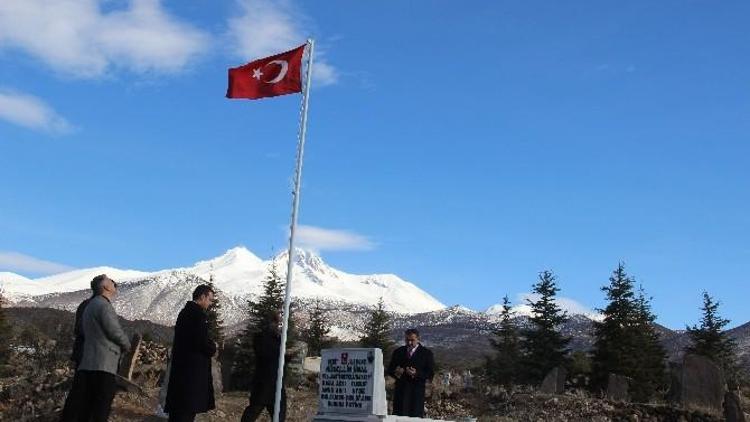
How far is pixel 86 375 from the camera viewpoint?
936 centimetres

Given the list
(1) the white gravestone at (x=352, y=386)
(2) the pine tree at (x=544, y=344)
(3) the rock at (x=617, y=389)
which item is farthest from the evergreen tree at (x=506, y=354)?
(1) the white gravestone at (x=352, y=386)

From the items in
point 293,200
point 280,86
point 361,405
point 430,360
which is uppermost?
point 280,86

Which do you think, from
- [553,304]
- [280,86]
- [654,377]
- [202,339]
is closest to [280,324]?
[202,339]

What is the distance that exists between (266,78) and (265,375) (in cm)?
562

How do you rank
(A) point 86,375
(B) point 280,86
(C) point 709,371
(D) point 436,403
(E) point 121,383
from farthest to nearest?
(C) point 709,371, (D) point 436,403, (E) point 121,383, (B) point 280,86, (A) point 86,375

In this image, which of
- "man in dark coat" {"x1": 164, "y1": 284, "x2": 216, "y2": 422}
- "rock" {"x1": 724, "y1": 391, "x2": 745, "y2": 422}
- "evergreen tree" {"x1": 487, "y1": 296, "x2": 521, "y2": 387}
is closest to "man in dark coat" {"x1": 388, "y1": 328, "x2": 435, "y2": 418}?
"man in dark coat" {"x1": 164, "y1": 284, "x2": 216, "y2": 422}

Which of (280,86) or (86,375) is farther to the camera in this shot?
(280,86)

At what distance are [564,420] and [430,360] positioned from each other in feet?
25.7

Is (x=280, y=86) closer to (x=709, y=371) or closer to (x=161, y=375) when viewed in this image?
(x=161, y=375)

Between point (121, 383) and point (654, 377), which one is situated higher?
point (654, 377)

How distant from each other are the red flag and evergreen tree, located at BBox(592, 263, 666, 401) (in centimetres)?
2005

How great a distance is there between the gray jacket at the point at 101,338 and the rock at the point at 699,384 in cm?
1688

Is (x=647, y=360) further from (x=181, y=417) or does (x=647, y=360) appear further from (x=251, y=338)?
(x=181, y=417)

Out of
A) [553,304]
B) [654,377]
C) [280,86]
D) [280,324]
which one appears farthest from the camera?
[553,304]
